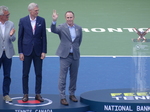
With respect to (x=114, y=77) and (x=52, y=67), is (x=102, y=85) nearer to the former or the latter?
(x=114, y=77)

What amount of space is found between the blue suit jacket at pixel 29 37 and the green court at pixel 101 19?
13.3ft

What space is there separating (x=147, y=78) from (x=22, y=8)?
8.06 meters

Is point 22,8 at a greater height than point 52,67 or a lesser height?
greater

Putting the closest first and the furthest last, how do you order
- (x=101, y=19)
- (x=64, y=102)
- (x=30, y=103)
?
(x=64, y=102) < (x=30, y=103) < (x=101, y=19)

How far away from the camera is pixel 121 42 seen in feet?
46.0

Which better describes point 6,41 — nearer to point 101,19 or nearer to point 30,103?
point 30,103

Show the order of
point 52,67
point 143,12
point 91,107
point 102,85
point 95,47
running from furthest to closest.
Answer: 1. point 143,12
2. point 95,47
3. point 52,67
4. point 102,85
5. point 91,107

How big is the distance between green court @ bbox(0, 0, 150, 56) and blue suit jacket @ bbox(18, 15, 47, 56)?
4.06 meters

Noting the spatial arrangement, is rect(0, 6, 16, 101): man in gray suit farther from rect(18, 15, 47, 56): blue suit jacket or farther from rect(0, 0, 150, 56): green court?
rect(0, 0, 150, 56): green court

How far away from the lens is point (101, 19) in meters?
15.8

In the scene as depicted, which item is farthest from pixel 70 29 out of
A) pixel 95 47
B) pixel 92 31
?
pixel 92 31

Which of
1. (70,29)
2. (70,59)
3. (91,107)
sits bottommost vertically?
(91,107)

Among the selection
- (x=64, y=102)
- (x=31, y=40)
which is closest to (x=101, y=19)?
(x=31, y=40)

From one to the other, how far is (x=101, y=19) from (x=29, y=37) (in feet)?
23.5
